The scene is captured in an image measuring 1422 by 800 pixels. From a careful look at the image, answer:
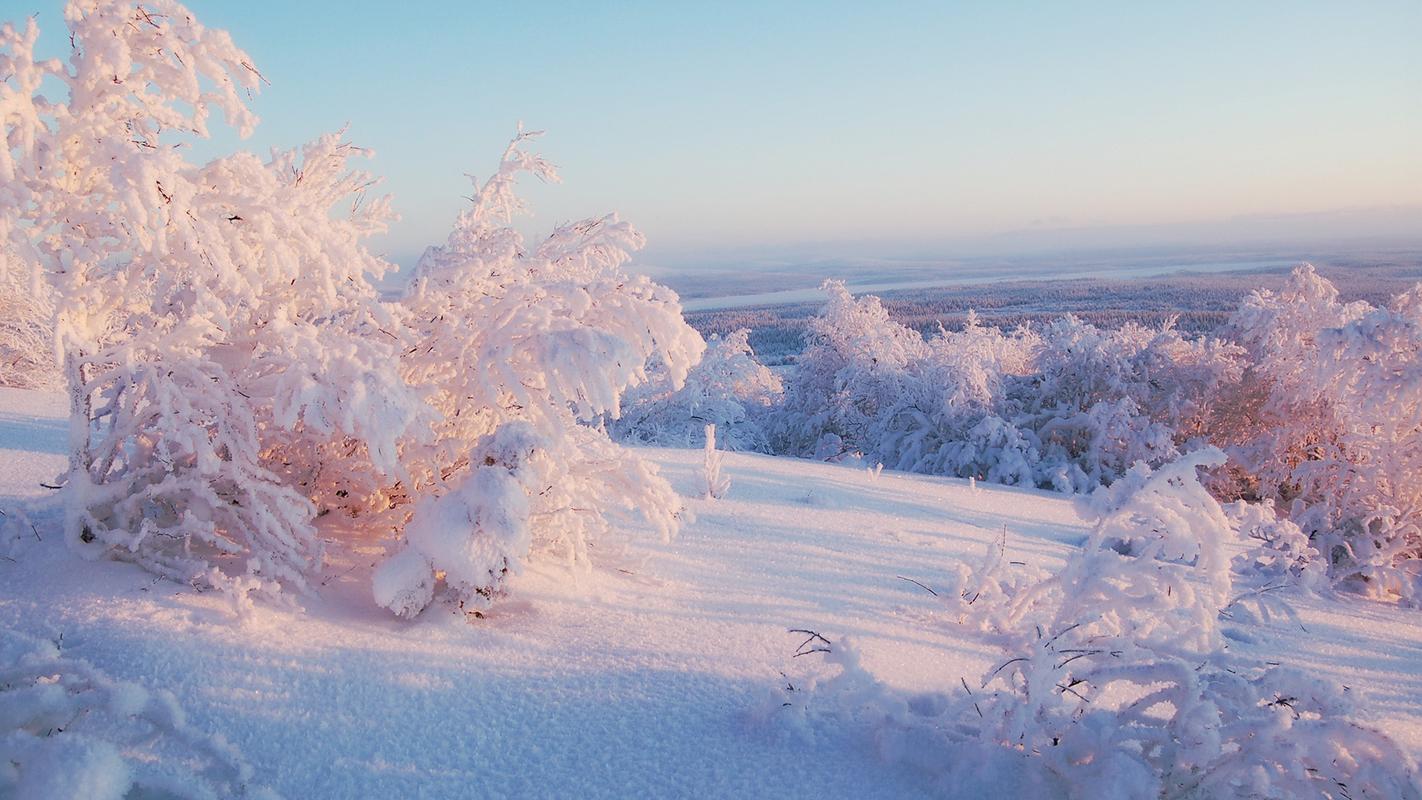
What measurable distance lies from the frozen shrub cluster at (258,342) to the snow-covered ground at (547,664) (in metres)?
0.23

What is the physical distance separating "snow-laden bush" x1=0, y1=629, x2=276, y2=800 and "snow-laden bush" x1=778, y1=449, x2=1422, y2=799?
5.68 feet

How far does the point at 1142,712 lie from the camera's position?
2443 mm

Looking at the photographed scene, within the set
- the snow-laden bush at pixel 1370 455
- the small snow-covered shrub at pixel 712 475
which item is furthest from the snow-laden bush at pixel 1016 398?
the small snow-covered shrub at pixel 712 475

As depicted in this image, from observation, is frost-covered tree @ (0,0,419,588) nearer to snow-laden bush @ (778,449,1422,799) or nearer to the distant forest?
snow-laden bush @ (778,449,1422,799)

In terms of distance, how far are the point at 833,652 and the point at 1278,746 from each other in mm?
1250

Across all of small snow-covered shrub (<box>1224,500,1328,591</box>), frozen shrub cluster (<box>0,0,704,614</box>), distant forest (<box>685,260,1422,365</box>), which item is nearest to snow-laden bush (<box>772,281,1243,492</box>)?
small snow-covered shrub (<box>1224,500,1328,591</box>)

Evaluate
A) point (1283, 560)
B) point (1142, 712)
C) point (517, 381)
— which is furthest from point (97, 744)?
point (1283, 560)

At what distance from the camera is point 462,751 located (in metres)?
2.39

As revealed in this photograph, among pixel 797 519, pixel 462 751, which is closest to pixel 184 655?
pixel 462 751

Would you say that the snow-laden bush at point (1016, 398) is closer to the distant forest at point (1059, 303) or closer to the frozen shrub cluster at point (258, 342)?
the frozen shrub cluster at point (258, 342)

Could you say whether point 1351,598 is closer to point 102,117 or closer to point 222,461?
point 222,461

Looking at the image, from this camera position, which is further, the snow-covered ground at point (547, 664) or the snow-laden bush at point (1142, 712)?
the snow-covered ground at point (547, 664)

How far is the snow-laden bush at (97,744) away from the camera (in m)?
1.73

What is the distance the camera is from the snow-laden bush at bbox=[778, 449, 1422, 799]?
6.70ft
